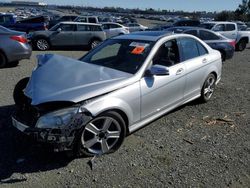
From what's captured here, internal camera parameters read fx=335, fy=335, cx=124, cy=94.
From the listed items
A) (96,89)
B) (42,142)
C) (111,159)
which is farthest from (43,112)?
(111,159)

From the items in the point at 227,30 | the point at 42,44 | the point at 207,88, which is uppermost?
the point at 227,30

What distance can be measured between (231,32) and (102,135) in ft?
54.0

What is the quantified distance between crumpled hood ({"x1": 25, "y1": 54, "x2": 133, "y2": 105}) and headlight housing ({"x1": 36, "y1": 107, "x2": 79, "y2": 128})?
0.56 feet

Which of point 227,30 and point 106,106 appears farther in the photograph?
point 227,30

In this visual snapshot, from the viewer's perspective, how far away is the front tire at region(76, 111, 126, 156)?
13.7ft

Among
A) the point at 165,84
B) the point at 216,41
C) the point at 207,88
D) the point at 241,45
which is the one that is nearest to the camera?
the point at 165,84

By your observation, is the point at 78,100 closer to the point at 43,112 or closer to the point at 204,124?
the point at 43,112

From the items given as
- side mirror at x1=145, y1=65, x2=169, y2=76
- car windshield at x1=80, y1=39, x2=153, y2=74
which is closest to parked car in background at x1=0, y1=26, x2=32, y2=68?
car windshield at x1=80, y1=39, x2=153, y2=74

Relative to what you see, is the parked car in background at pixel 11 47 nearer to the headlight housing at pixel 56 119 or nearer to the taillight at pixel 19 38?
the taillight at pixel 19 38

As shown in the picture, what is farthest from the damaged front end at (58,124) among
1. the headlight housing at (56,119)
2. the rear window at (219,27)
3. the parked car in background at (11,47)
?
the rear window at (219,27)

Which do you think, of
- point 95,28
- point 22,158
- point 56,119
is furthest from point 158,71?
point 95,28

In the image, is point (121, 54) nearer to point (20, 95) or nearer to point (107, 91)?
point (107, 91)

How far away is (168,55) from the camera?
5.60m

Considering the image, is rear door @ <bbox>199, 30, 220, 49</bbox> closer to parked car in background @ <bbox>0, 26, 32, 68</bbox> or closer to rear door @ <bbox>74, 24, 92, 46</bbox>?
rear door @ <bbox>74, 24, 92, 46</bbox>
